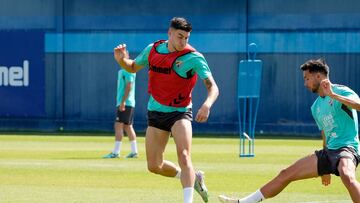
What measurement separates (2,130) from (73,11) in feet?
14.7

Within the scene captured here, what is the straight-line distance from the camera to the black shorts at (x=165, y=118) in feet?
45.8

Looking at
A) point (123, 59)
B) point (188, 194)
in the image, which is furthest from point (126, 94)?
point (188, 194)

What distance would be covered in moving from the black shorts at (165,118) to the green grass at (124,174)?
161cm

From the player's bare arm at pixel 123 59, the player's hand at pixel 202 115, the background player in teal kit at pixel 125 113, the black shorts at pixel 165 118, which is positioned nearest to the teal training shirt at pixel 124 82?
the background player in teal kit at pixel 125 113

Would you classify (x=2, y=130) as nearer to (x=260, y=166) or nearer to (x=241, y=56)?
(x=241, y=56)

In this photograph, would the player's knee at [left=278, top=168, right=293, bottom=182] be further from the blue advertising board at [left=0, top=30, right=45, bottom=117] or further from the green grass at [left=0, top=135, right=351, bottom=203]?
the blue advertising board at [left=0, top=30, right=45, bottom=117]

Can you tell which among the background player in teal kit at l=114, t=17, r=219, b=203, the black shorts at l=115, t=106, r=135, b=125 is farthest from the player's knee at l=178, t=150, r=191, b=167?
the black shorts at l=115, t=106, r=135, b=125

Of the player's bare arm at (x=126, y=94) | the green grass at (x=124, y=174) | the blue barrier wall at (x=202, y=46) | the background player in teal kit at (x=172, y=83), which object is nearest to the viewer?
the background player in teal kit at (x=172, y=83)

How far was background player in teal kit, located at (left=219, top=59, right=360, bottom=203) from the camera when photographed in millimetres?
12500

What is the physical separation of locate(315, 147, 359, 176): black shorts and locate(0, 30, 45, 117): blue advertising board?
81.5 feet

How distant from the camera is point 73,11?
36344 millimetres

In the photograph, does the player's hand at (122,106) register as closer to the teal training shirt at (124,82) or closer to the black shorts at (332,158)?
the teal training shirt at (124,82)

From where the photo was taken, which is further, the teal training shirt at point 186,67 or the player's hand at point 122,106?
the player's hand at point 122,106

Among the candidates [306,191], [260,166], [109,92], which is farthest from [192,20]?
[306,191]
